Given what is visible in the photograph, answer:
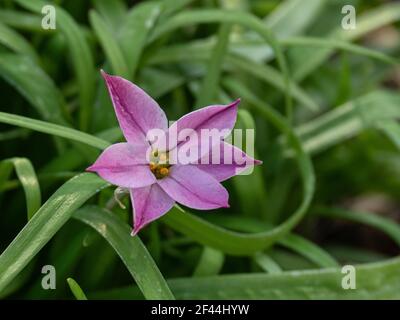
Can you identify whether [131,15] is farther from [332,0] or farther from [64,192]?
[332,0]

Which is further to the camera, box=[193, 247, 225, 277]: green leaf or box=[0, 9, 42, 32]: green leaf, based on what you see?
box=[0, 9, 42, 32]: green leaf

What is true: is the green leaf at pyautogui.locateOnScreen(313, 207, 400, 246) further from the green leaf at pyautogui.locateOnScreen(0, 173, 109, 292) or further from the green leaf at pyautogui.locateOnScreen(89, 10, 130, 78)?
the green leaf at pyautogui.locateOnScreen(0, 173, 109, 292)

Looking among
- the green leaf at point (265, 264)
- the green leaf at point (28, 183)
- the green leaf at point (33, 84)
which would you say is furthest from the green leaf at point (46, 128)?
the green leaf at point (265, 264)

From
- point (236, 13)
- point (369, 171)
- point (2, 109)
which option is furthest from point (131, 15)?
point (369, 171)

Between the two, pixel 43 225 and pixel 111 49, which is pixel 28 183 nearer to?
pixel 43 225

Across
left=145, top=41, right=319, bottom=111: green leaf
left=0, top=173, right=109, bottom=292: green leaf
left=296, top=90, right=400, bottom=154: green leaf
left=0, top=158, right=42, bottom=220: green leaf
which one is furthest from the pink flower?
left=296, top=90, right=400, bottom=154: green leaf
